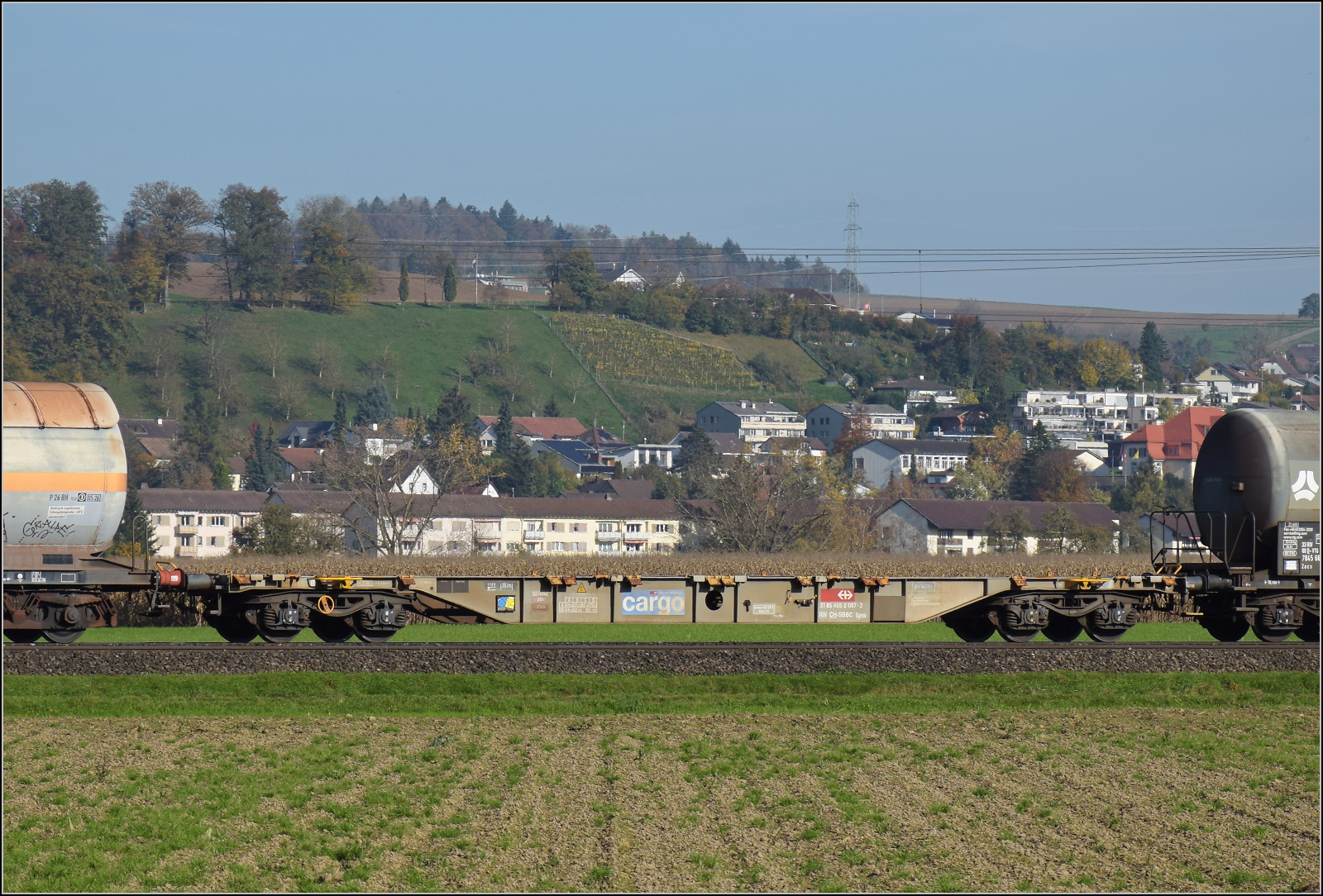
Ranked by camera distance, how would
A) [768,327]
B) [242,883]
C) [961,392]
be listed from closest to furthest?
[242,883] → [961,392] → [768,327]

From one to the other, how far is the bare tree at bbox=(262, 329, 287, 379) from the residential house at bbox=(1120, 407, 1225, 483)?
A: 328 feet

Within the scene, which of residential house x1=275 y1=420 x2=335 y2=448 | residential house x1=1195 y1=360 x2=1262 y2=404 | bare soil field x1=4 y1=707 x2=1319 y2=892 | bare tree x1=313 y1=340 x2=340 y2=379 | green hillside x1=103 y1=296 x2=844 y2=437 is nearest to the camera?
bare soil field x1=4 y1=707 x2=1319 y2=892

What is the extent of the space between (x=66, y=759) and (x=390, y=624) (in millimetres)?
9736

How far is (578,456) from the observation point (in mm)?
139625

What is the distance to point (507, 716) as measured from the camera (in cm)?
1730

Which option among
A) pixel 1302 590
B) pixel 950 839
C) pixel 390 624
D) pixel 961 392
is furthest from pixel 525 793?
pixel 961 392

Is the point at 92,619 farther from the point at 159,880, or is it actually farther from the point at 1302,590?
the point at 1302,590

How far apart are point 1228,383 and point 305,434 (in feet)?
415

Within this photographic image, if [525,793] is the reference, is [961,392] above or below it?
above

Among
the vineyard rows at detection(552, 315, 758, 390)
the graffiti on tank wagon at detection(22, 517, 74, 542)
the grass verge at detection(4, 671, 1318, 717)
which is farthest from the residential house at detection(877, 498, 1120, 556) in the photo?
the vineyard rows at detection(552, 315, 758, 390)

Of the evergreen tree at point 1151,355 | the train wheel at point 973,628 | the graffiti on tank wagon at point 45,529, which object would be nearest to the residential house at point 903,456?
the evergreen tree at point 1151,355

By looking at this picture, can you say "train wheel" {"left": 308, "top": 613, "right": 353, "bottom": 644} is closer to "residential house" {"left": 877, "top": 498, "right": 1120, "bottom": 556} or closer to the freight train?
the freight train

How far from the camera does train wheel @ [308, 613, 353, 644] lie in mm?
23844

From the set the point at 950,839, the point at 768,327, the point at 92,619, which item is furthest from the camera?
the point at 768,327
